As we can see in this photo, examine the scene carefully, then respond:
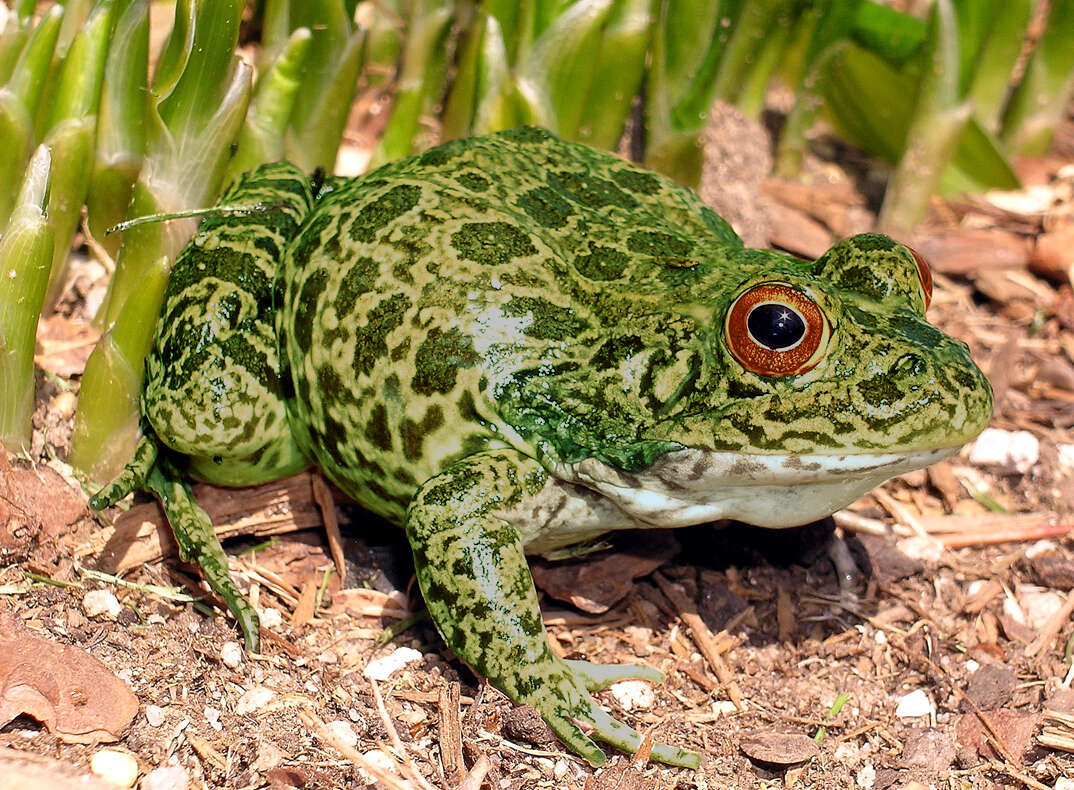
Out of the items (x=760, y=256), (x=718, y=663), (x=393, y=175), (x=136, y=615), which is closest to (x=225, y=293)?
(x=393, y=175)

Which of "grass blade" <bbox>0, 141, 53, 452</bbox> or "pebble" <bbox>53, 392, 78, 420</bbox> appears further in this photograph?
"pebble" <bbox>53, 392, 78, 420</bbox>

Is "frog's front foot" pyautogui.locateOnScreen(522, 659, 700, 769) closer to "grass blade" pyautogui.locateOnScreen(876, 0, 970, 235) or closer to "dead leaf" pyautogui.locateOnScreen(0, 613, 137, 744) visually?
"dead leaf" pyautogui.locateOnScreen(0, 613, 137, 744)

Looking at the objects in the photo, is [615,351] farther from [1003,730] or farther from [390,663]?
[1003,730]

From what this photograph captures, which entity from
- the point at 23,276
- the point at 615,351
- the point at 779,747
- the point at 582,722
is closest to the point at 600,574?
the point at 582,722

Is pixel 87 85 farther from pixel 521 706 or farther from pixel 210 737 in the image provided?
pixel 521 706

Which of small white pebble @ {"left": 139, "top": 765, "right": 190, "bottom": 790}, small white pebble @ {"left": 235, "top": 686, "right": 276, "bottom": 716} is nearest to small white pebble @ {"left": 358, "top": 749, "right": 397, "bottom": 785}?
small white pebble @ {"left": 235, "top": 686, "right": 276, "bottom": 716}

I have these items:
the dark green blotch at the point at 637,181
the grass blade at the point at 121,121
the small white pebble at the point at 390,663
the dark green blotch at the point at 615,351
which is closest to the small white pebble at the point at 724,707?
the small white pebble at the point at 390,663
